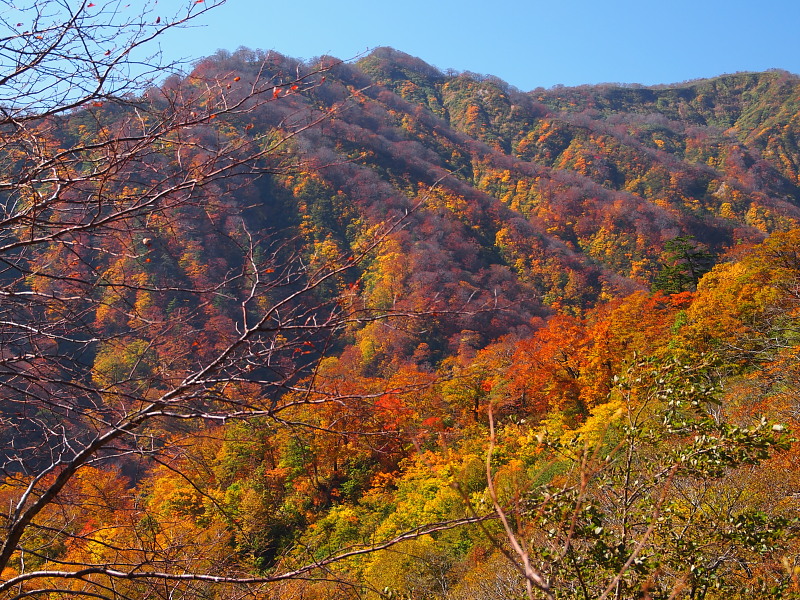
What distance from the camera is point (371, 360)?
1347 inches

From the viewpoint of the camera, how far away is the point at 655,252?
45.2 metres

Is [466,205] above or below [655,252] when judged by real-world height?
above

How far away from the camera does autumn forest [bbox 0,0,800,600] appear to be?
6.47 feet

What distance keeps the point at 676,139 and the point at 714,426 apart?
8604cm

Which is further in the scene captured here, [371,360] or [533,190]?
[533,190]

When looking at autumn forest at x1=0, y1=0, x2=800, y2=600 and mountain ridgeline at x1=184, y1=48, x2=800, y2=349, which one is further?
mountain ridgeline at x1=184, y1=48, x2=800, y2=349

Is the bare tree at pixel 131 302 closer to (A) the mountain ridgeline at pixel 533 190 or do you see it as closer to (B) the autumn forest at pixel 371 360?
(B) the autumn forest at pixel 371 360

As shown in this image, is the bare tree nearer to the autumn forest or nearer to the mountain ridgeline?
the autumn forest

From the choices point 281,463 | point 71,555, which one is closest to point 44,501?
point 71,555

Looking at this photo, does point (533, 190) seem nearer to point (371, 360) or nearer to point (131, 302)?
point (371, 360)

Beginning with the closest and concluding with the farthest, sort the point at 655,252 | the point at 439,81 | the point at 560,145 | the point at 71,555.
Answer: the point at 71,555
the point at 655,252
the point at 560,145
the point at 439,81

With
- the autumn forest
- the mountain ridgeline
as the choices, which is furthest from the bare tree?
the mountain ridgeline

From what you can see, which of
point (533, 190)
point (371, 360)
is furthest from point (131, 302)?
point (533, 190)

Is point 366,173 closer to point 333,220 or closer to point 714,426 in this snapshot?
point 333,220
